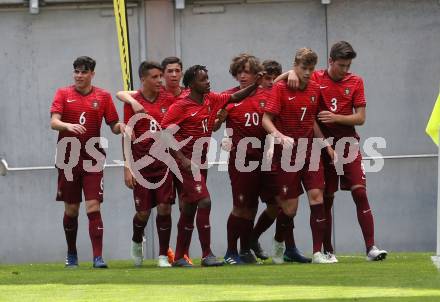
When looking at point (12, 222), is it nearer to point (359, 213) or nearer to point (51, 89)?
point (51, 89)

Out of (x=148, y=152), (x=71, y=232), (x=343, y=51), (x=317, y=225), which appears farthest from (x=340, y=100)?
(x=71, y=232)

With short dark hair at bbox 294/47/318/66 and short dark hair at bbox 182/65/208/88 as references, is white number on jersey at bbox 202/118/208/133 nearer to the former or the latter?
short dark hair at bbox 182/65/208/88

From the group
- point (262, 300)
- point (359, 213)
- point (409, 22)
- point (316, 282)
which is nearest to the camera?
point (262, 300)

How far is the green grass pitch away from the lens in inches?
372

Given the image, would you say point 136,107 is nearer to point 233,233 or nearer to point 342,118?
point 233,233

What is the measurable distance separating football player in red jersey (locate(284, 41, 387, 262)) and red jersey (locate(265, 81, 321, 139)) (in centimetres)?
12

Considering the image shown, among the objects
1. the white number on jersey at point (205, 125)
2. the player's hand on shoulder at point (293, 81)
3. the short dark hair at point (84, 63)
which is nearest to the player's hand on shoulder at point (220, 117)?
the white number on jersey at point (205, 125)

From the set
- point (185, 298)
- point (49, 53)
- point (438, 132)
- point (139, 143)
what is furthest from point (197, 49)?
point (185, 298)

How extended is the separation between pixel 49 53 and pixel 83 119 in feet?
15.6

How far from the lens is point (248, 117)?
13672 mm

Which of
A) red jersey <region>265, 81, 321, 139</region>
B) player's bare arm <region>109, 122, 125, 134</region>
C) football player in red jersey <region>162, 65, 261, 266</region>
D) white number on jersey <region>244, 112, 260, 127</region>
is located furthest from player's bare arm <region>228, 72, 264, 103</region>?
player's bare arm <region>109, 122, 125, 134</region>

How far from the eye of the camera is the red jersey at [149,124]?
45.1 feet

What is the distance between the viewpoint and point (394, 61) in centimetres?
1838

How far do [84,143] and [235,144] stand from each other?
147cm
